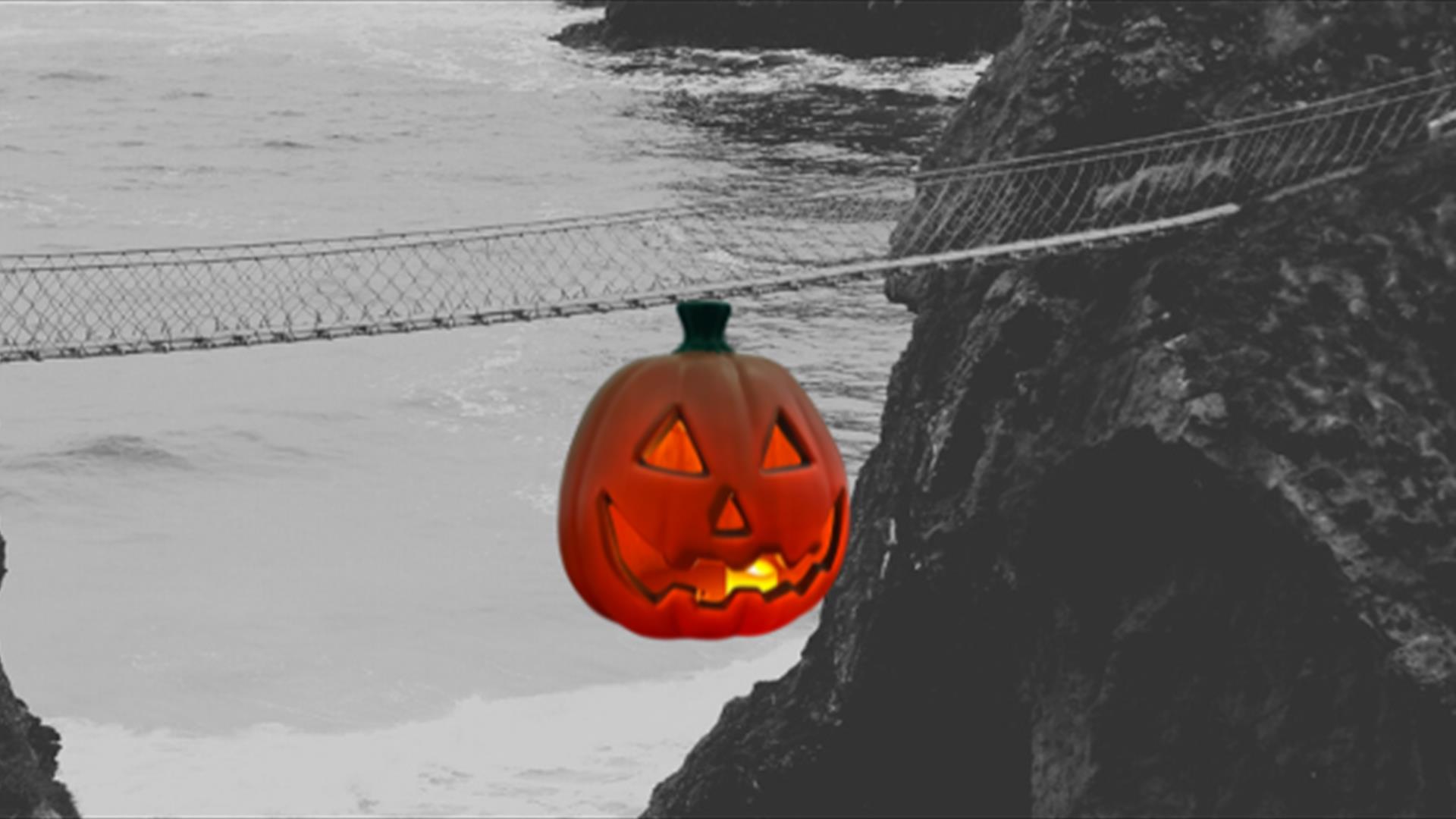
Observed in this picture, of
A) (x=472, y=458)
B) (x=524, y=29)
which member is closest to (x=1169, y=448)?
(x=472, y=458)

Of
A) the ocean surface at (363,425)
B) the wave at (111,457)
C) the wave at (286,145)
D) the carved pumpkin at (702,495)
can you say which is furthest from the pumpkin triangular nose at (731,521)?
the wave at (286,145)

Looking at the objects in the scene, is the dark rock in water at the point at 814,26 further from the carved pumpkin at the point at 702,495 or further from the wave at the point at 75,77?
the carved pumpkin at the point at 702,495

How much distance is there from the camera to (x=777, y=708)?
70.5 ft

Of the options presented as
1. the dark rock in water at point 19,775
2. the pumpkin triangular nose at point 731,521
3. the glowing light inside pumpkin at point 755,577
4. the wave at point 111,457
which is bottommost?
the wave at point 111,457

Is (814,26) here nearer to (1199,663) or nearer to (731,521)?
(1199,663)

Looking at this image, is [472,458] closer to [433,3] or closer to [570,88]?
[570,88]

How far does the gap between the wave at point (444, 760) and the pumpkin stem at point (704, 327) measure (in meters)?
20.6

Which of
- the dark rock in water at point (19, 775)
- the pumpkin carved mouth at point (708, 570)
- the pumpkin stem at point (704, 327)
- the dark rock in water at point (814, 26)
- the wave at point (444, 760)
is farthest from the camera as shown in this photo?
the dark rock in water at point (814, 26)

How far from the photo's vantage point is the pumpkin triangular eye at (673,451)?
20.5 feet

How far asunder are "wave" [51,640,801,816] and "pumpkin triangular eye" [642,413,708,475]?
2071cm

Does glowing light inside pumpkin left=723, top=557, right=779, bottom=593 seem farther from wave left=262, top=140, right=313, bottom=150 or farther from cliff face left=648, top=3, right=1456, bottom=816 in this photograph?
wave left=262, top=140, right=313, bottom=150

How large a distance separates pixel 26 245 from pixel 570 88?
65.4 feet

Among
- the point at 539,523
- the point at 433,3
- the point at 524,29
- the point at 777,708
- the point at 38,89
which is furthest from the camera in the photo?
the point at 433,3

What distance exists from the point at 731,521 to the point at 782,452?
19 cm
